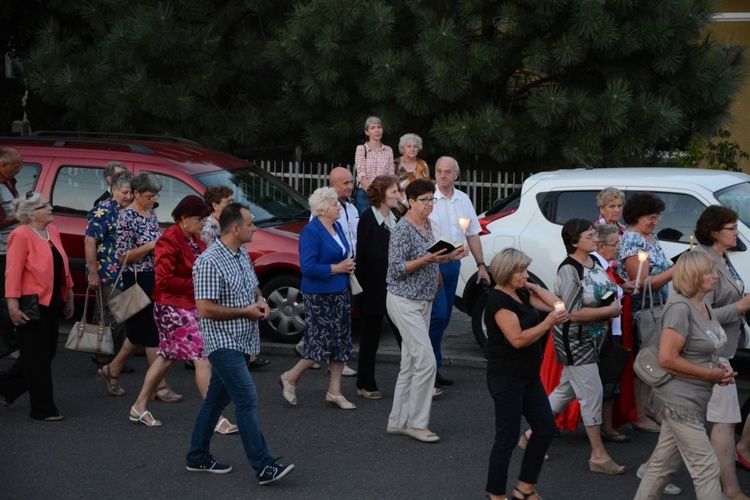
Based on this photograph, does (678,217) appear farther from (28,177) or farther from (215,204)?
(28,177)

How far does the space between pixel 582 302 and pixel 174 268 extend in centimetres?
287

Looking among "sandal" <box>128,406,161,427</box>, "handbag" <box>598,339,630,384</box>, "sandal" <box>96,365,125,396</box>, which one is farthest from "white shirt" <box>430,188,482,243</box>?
"sandal" <box>96,365,125,396</box>

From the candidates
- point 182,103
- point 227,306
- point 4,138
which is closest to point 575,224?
point 227,306

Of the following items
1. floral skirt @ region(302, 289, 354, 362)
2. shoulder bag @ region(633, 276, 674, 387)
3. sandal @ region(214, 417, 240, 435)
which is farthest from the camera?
floral skirt @ region(302, 289, 354, 362)

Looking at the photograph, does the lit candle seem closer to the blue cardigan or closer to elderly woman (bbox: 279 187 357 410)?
elderly woman (bbox: 279 187 357 410)

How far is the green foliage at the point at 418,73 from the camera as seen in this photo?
13.3m

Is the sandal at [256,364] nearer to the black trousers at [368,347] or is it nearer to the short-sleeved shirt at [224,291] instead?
the black trousers at [368,347]

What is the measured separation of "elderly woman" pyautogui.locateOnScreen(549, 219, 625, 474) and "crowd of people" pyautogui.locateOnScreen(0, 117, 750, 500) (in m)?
0.01

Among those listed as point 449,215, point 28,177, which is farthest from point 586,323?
point 28,177

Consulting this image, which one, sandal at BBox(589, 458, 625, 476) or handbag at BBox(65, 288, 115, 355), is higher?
handbag at BBox(65, 288, 115, 355)

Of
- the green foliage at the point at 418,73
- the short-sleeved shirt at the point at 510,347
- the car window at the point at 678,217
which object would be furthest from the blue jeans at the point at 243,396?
the green foliage at the point at 418,73

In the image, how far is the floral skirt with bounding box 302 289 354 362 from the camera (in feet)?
28.0

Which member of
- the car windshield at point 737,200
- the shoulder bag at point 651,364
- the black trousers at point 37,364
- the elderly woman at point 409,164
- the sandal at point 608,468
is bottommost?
the sandal at point 608,468

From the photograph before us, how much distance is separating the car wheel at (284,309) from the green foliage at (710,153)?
6123mm
